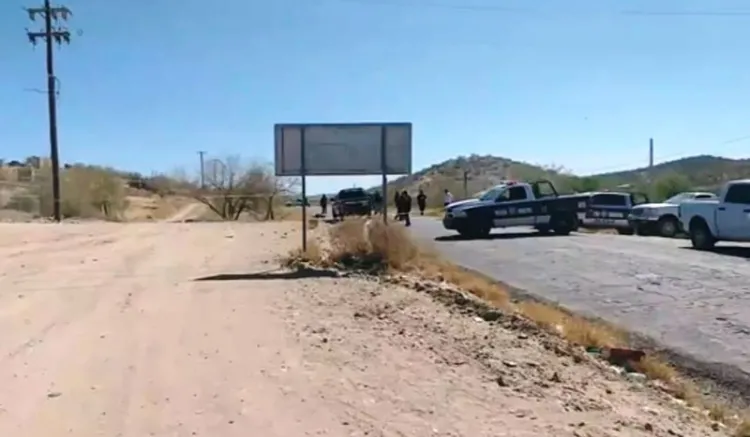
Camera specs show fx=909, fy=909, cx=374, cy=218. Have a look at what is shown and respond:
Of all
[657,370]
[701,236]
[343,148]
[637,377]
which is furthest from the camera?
[701,236]

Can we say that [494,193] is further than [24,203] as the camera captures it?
No

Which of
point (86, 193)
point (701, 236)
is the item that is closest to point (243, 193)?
point (86, 193)

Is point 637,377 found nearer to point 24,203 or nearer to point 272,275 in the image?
point 272,275

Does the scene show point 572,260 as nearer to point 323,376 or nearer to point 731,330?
point 731,330

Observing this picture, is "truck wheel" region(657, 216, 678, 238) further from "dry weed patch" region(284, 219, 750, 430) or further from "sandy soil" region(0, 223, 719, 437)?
"sandy soil" region(0, 223, 719, 437)

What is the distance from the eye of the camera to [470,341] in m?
9.98

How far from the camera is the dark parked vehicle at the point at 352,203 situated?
4472 cm

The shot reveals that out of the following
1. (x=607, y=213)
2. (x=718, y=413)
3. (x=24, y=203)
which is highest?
(x=24, y=203)

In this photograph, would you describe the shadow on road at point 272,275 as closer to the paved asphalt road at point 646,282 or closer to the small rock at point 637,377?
the paved asphalt road at point 646,282

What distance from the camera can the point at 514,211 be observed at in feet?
108

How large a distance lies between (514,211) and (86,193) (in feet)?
114

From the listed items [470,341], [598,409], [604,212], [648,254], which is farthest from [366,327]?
[604,212]

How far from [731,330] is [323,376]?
5.89 m

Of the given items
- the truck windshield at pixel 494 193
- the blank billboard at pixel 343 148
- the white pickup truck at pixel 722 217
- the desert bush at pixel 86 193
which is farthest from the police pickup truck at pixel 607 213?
the desert bush at pixel 86 193
